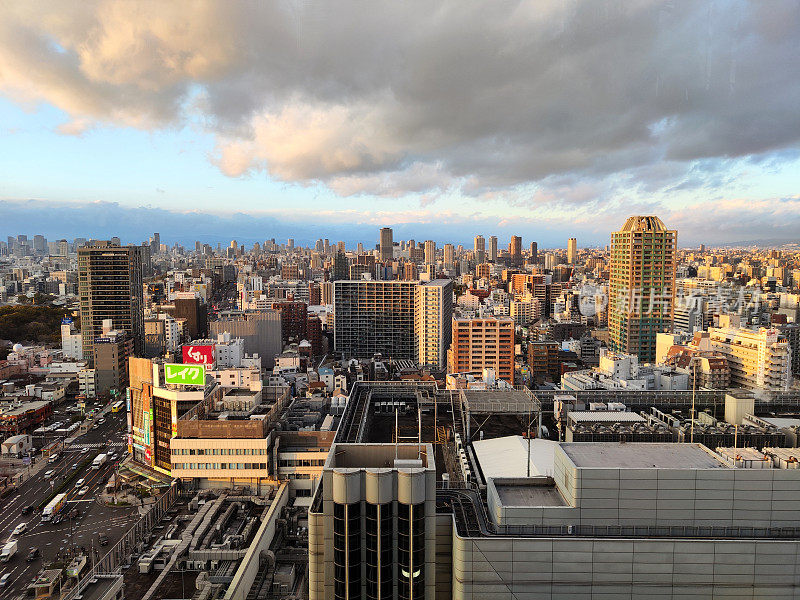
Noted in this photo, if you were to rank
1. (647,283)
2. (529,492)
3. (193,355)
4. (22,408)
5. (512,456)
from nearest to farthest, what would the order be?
1. (529,492)
2. (512,456)
3. (193,355)
4. (22,408)
5. (647,283)

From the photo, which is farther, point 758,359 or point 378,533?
point 758,359

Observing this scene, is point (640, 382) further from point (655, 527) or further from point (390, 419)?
point (655, 527)

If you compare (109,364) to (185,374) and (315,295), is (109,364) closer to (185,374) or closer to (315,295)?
(185,374)

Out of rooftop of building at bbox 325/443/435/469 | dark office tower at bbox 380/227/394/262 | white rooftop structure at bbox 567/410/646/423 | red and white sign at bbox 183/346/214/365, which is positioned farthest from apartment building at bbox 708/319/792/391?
dark office tower at bbox 380/227/394/262

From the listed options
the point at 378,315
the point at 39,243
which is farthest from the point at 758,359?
the point at 39,243

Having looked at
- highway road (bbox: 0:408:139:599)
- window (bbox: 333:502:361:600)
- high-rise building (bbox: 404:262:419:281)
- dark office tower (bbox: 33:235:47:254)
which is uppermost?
dark office tower (bbox: 33:235:47:254)

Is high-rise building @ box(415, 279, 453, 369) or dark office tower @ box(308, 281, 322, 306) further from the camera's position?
dark office tower @ box(308, 281, 322, 306)

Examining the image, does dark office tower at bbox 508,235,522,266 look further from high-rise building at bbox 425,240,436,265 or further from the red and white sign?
the red and white sign
